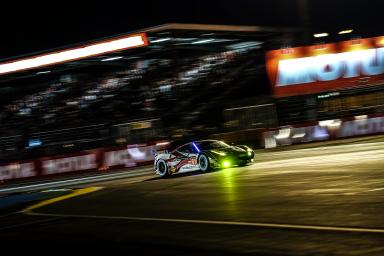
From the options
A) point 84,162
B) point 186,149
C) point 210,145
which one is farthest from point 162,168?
point 84,162

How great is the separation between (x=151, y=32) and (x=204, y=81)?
6.63 meters

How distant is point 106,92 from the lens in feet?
146

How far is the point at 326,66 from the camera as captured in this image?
3809cm

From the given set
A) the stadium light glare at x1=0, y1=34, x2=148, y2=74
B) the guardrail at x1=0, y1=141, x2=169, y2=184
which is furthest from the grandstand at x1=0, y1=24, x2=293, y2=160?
the guardrail at x1=0, y1=141, x2=169, y2=184

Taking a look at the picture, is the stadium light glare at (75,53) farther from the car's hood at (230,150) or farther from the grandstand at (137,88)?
the car's hood at (230,150)

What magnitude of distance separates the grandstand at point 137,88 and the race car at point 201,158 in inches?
517

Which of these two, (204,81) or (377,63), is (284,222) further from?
(204,81)

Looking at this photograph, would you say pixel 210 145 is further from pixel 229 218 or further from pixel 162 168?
pixel 229 218

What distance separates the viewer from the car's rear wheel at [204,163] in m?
21.4

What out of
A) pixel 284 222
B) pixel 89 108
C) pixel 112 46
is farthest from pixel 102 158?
pixel 284 222

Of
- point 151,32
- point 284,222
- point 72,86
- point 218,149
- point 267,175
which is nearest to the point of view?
point 284,222

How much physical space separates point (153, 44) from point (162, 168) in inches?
763

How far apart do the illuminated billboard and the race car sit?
1723 centimetres

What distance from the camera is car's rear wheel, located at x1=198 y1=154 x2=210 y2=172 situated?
70.3 ft
